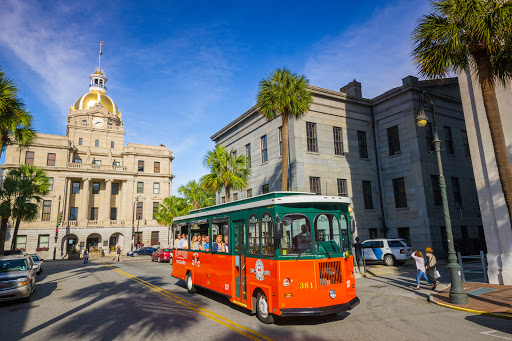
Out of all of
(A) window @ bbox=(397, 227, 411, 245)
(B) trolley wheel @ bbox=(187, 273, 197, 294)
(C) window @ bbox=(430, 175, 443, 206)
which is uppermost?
(C) window @ bbox=(430, 175, 443, 206)

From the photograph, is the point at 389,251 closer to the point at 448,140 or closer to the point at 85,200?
the point at 448,140

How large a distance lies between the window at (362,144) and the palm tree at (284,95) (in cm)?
1104

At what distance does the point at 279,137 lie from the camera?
92.1 ft

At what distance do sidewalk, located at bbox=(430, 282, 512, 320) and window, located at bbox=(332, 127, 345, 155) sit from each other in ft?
54.2

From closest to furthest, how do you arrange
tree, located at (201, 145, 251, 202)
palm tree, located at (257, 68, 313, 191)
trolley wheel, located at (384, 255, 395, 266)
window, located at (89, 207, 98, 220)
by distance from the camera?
1. palm tree, located at (257, 68, 313, 191)
2. trolley wheel, located at (384, 255, 395, 266)
3. tree, located at (201, 145, 251, 202)
4. window, located at (89, 207, 98, 220)

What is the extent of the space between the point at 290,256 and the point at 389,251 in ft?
53.3

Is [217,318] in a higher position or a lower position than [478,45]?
lower

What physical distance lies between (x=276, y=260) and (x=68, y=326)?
6.26 m

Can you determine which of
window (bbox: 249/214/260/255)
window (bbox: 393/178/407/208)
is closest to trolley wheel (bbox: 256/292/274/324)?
window (bbox: 249/214/260/255)

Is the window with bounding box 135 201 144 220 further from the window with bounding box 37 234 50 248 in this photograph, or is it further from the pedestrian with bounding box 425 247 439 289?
the pedestrian with bounding box 425 247 439 289

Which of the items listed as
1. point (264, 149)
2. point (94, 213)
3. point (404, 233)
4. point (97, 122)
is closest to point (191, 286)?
point (264, 149)

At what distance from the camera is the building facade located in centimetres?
1324

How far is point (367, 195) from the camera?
28.8 meters

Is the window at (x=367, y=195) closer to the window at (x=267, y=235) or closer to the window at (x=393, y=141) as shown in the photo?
the window at (x=393, y=141)
